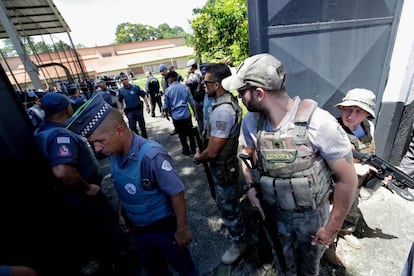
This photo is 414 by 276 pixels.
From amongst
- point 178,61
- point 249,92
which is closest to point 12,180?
point 249,92

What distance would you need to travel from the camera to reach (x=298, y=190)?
1.29 meters

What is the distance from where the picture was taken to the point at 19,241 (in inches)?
60.7

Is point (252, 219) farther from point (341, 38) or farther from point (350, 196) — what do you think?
point (341, 38)

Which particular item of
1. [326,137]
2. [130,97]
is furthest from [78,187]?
[130,97]

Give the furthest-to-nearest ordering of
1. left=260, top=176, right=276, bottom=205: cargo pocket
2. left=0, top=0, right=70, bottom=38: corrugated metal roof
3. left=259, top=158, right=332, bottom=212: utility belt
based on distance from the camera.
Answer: left=0, top=0, right=70, bottom=38: corrugated metal roof, left=260, top=176, right=276, bottom=205: cargo pocket, left=259, top=158, right=332, bottom=212: utility belt

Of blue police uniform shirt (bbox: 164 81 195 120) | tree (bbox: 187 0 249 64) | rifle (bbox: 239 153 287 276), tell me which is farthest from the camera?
tree (bbox: 187 0 249 64)

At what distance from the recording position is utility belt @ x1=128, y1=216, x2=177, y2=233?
5.28 ft

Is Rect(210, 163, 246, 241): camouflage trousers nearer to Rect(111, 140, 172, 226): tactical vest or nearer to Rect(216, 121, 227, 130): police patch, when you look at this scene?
Rect(216, 121, 227, 130): police patch

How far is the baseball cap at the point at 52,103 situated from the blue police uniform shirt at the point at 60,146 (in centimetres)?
13

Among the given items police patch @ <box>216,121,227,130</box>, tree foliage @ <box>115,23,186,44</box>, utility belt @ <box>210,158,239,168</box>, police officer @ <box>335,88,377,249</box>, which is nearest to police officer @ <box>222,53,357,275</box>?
police patch @ <box>216,121,227,130</box>

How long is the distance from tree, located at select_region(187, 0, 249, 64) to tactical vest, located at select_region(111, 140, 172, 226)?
23.8 feet

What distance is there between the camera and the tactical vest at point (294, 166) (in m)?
1.21

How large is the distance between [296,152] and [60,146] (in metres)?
1.97

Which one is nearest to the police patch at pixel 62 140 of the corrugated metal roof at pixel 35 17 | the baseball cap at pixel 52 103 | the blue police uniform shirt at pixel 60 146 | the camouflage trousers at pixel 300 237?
the blue police uniform shirt at pixel 60 146
